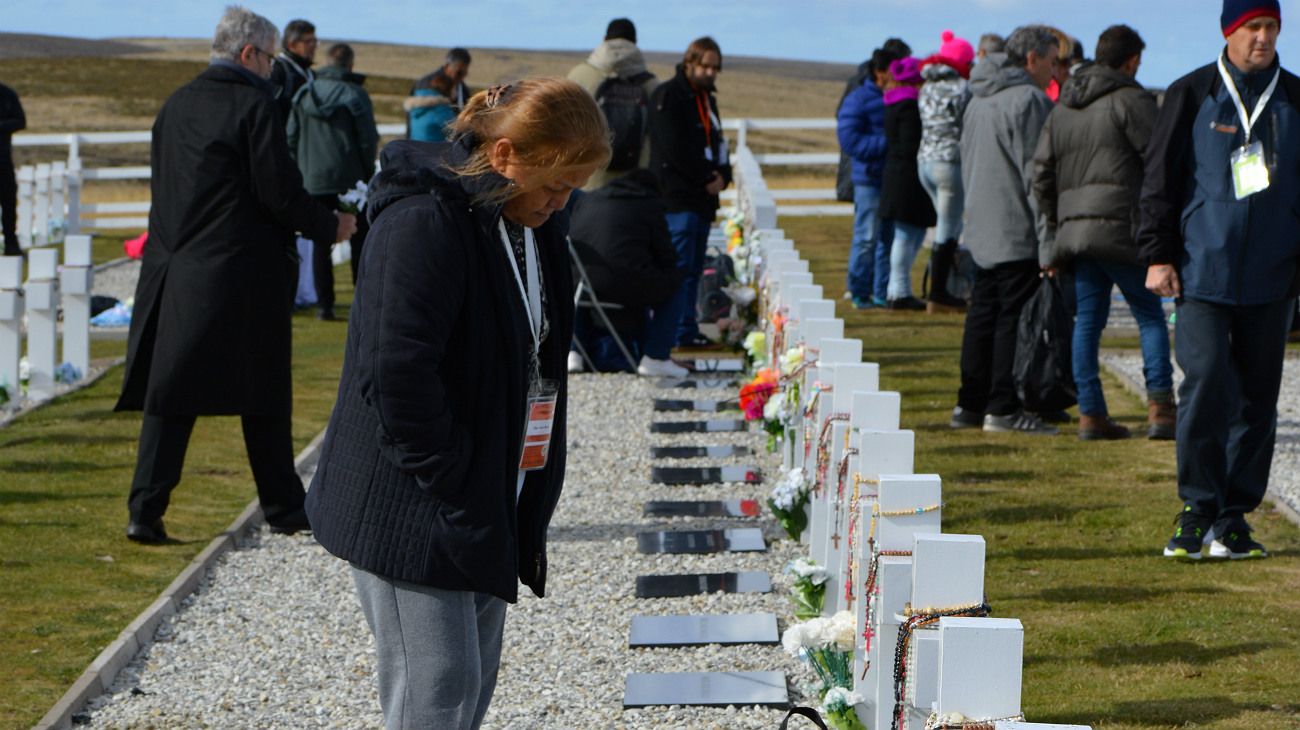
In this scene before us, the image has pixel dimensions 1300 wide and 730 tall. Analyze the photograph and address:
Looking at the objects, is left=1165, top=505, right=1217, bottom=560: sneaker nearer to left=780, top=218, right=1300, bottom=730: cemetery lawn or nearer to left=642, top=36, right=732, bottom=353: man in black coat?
left=780, top=218, right=1300, bottom=730: cemetery lawn

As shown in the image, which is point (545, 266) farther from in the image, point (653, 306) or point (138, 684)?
point (653, 306)

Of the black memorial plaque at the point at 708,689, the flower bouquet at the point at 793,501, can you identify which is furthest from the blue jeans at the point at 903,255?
the black memorial plaque at the point at 708,689

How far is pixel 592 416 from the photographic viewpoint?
32.3 ft

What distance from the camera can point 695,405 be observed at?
10.2 metres

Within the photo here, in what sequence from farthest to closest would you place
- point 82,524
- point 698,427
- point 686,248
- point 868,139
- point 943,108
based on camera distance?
point 868,139
point 943,108
point 686,248
point 698,427
point 82,524

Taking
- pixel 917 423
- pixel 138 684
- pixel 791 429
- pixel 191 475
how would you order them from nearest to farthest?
1. pixel 138 684
2. pixel 791 429
3. pixel 191 475
4. pixel 917 423

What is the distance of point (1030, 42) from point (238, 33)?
409 cm

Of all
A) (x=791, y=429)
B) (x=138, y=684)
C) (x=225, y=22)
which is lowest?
(x=138, y=684)

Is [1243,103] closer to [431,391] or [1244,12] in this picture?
[1244,12]

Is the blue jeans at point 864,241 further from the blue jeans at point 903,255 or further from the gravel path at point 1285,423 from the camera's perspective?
the gravel path at point 1285,423

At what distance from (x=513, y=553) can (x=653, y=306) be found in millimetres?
7693

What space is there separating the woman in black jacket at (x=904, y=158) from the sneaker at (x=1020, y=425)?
4.00 meters

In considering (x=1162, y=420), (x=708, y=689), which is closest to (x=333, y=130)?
(x=1162, y=420)

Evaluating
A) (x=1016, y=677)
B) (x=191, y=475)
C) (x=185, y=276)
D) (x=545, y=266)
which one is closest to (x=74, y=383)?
(x=191, y=475)
